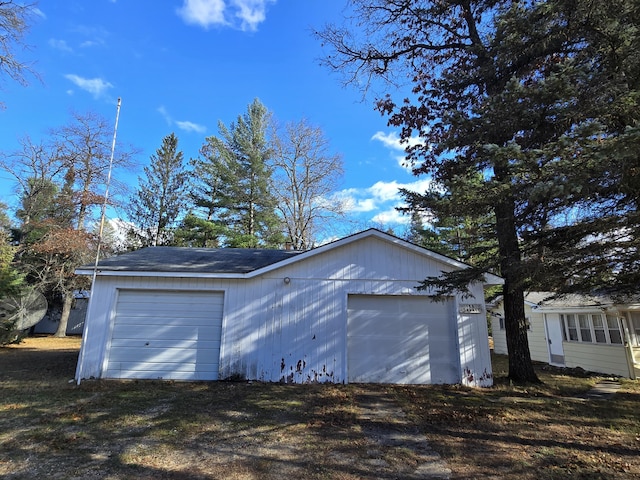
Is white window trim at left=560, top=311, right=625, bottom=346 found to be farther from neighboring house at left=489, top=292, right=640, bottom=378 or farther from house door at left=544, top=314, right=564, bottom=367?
house door at left=544, top=314, right=564, bottom=367

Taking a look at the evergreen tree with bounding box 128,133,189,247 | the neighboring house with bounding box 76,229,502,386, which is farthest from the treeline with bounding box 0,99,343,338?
the neighboring house with bounding box 76,229,502,386

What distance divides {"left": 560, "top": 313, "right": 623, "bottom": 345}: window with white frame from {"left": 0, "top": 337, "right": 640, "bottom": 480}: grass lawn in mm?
5238

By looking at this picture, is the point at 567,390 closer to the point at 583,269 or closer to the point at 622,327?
the point at 583,269

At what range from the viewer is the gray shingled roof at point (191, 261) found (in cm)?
859

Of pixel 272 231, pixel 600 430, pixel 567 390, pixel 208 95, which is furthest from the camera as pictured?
pixel 272 231

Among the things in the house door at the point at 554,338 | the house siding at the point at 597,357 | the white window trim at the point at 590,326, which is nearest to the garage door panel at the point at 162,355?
the house siding at the point at 597,357

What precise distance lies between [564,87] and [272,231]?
2087 centimetres

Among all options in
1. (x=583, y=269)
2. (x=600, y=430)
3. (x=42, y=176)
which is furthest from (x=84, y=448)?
(x=42, y=176)

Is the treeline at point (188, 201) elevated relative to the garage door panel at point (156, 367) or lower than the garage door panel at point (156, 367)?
elevated

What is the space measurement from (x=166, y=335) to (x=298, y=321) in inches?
125

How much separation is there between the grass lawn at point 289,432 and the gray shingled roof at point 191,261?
2.58m

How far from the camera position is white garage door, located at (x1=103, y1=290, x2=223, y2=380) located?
8.37 metres

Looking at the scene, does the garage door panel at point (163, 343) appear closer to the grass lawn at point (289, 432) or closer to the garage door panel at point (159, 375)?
the garage door panel at point (159, 375)

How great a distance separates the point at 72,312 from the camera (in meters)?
25.4
